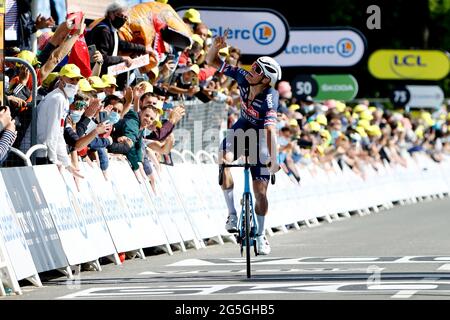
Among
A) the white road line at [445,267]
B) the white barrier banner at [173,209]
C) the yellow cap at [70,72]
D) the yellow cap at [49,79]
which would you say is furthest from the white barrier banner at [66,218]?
the white road line at [445,267]

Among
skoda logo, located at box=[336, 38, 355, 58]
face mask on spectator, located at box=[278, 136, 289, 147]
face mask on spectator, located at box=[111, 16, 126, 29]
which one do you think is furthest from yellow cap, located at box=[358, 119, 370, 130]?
face mask on spectator, located at box=[111, 16, 126, 29]

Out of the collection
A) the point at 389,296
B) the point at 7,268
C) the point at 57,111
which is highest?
the point at 57,111

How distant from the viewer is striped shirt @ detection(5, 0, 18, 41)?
18984mm

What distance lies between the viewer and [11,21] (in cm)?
1906

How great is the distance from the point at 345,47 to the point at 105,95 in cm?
1645

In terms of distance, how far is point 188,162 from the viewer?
21.4m

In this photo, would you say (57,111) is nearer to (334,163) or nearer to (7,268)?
(7,268)

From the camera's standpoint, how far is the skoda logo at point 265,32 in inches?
1156

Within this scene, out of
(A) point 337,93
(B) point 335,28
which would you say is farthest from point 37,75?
(A) point 337,93

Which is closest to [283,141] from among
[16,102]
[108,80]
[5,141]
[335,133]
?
[335,133]

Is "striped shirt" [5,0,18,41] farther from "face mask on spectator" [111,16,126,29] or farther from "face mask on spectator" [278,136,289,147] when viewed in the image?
"face mask on spectator" [278,136,289,147]

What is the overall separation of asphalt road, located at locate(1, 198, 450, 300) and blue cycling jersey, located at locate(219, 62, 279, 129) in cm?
162
